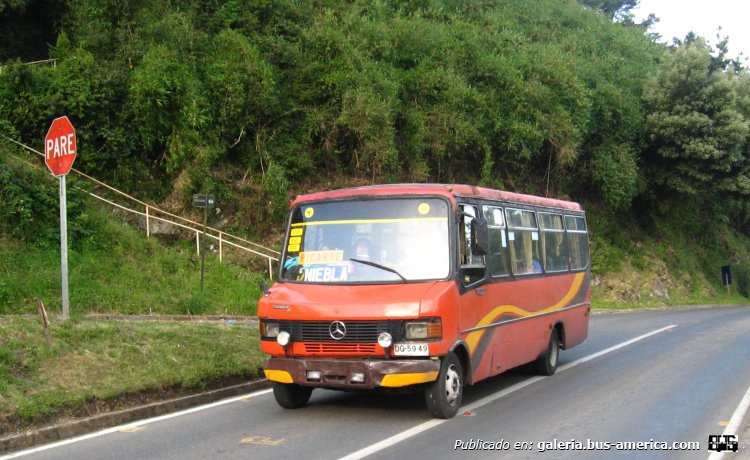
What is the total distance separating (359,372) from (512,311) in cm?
339

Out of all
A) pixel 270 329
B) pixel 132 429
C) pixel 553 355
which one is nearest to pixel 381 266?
pixel 270 329

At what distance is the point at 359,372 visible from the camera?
341 inches

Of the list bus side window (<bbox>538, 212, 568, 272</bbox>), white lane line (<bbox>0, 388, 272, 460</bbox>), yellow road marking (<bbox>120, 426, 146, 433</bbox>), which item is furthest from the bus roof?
yellow road marking (<bbox>120, 426, 146, 433</bbox>)

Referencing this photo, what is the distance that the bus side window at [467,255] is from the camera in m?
9.54

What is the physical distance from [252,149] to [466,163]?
9761mm

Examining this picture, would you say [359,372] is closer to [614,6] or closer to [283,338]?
[283,338]

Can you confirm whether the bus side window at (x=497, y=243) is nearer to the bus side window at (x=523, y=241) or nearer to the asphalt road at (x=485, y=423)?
the bus side window at (x=523, y=241)

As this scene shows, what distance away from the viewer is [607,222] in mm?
39250

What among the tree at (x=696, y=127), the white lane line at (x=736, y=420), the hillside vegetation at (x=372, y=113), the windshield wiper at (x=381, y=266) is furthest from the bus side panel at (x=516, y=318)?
the tree at (x=696, y=127)

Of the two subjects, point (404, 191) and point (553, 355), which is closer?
point (404, 191)

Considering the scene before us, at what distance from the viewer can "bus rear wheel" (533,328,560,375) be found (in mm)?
12836

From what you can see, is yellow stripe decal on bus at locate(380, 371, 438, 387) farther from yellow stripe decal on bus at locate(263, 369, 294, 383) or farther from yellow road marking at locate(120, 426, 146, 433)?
yellow road marking at locate(120, 426, 146, 433)

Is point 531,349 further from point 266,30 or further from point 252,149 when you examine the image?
point 266,30

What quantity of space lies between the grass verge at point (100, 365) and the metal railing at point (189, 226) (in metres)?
9.53
